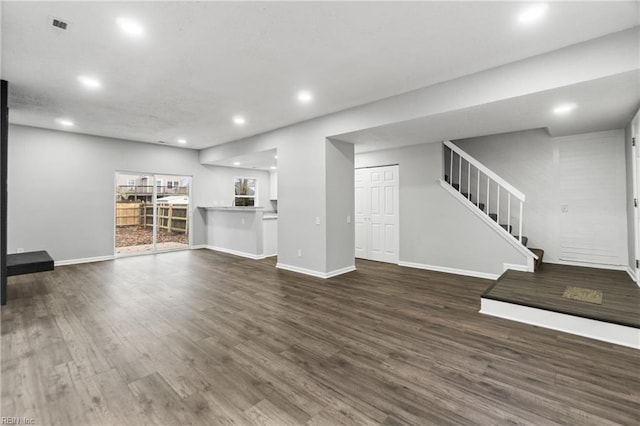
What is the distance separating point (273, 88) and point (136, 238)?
5987mm

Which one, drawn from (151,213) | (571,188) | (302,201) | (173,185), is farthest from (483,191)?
(151,213)

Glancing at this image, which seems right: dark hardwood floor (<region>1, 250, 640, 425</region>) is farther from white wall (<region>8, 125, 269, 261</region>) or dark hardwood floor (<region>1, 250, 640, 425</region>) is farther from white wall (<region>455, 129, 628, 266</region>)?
white wall (<region>455, 129, 628, 266</region>)

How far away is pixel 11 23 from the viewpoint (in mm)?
2449

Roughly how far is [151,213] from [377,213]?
5.83 meters

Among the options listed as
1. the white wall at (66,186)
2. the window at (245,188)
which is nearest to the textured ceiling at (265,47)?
the white wall at (66,186)

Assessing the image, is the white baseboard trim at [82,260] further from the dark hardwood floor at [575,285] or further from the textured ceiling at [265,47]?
the dark hardwood floor at [575,285]

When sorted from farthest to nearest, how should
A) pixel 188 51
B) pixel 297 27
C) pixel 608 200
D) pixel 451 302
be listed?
pixel 608 200 → pixel 451 302 → pixel 188 51 → pixel 297 27

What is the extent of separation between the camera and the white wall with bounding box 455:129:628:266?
190 inches

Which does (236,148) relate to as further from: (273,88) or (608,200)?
(608,200)

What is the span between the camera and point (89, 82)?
3668 millimetres

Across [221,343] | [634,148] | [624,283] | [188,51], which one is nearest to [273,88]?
[188,51]

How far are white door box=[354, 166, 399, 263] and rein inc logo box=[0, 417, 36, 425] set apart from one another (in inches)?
220

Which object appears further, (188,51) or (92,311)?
(92,311)

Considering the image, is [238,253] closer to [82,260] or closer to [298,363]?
[82,260]
